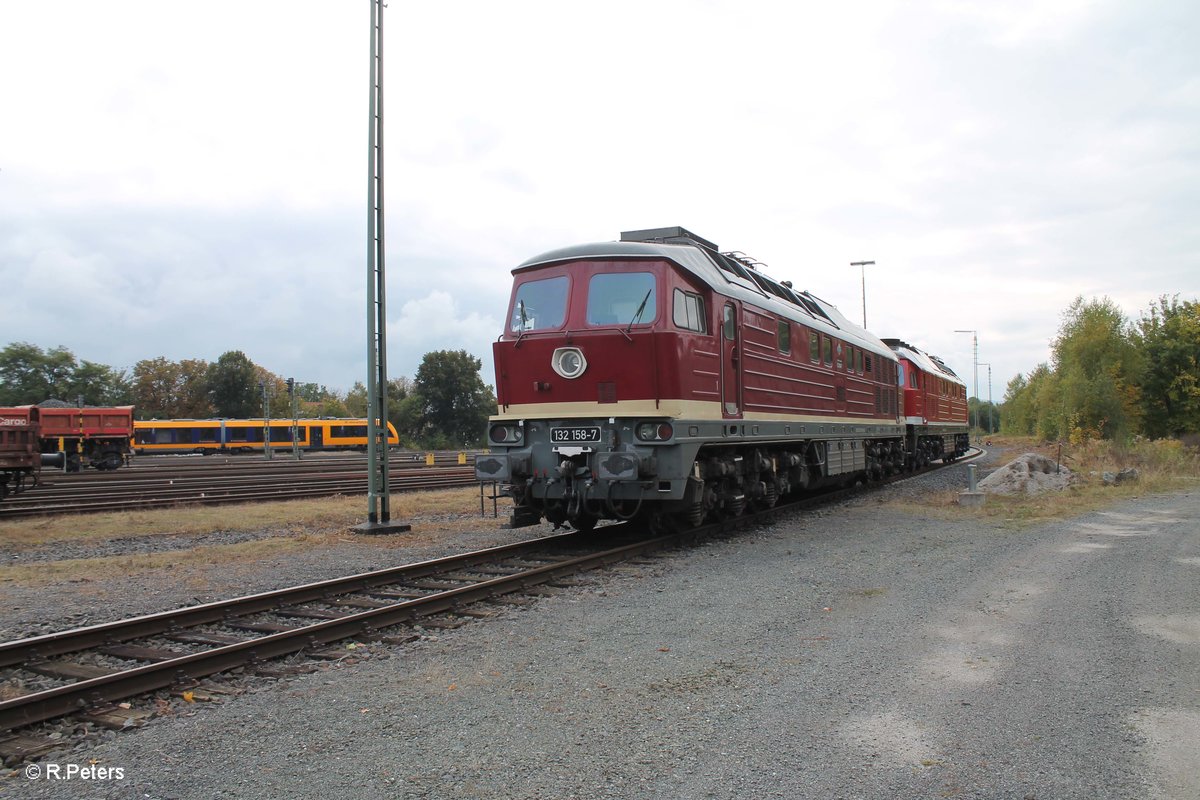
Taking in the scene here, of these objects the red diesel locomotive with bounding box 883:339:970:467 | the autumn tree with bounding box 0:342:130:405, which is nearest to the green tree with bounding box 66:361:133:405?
the autumn tree with bounding box 0:342:130:405

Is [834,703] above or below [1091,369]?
below

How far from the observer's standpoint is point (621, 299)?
972 centimetres

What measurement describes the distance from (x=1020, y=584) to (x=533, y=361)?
586cm

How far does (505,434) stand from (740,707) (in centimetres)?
606

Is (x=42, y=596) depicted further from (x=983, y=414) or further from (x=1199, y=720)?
(x=983, y=414)

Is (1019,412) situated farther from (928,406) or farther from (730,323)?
(730,323)

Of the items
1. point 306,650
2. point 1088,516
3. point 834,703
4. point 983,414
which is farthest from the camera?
point 983,414

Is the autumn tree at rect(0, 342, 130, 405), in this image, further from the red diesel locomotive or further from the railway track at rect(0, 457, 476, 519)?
the red diesel locomotive

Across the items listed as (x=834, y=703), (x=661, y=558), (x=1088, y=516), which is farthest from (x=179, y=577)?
(x=1088, y=516)

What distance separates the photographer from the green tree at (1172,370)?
130 feet

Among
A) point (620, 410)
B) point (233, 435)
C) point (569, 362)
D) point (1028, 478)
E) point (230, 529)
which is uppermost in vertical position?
point (569, 362)

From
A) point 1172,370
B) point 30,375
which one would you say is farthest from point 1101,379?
point 30,375

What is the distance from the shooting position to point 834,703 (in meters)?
4.70

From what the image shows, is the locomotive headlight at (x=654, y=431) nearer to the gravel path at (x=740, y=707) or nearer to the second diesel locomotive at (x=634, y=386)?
the second diesel locomotive at (x=634, y=386)
